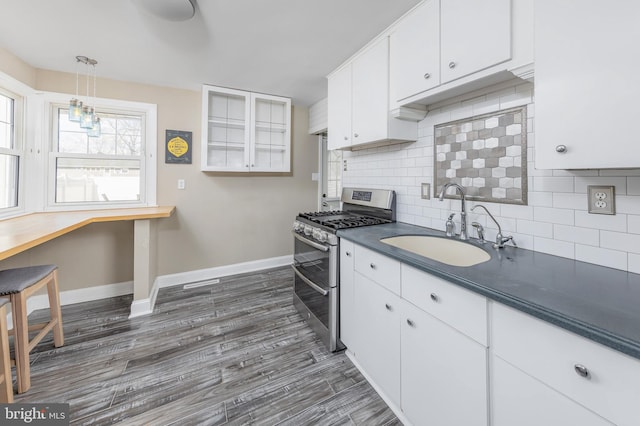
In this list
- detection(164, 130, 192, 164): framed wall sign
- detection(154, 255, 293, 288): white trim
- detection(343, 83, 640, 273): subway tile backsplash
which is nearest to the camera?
detection(343, 83, 640, 273): subway tile backsplash

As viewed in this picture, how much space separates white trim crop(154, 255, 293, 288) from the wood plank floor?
1.88 ft

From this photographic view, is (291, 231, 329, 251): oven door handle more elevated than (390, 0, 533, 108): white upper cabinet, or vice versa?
(390, 0, 533, 108): white upper cabinet

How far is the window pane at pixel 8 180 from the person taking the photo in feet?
7.38

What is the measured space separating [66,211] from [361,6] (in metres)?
3.35

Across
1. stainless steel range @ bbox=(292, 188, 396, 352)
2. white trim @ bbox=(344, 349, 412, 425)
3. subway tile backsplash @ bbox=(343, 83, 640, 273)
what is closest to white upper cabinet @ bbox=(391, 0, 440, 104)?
subway tile backsplash @ bbox=(343, 83, 640, 273)

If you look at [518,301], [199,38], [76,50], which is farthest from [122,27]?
[518,301]

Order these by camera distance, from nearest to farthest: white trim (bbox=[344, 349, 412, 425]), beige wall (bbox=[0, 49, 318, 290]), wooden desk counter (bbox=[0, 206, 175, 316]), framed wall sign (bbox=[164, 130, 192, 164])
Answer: white trim (bbox=[344, 349, 412, 425]), wooden desk counter (bbox=[0, 206, 175, 316]), beige wall (bbox=[0, 49, 318, 290]), framed wall sign (bbox=[164, 130, 192, 164])

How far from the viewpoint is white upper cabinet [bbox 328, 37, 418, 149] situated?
1898 millimetres

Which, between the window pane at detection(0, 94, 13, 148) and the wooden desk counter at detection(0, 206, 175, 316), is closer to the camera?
the wooden desk counter at detection(0, 206, 175, 316)

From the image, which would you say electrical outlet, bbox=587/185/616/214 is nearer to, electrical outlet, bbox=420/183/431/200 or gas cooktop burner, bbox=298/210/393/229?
electrical outlet, bbox=420/183/431/200

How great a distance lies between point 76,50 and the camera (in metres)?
2.17

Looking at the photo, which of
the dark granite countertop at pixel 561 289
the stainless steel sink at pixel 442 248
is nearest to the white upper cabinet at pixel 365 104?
the stainless steel sink at pixel 442 248

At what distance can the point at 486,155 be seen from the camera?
1530 millimetres

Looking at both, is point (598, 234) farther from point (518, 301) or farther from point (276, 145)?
point (276, 145)
